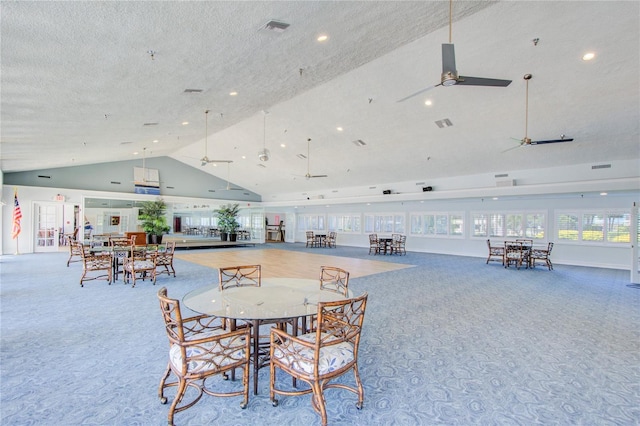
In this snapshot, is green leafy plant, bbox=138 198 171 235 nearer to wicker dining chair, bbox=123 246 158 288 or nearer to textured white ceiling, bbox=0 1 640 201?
textured white ceiling, bbox=0 1 640 201

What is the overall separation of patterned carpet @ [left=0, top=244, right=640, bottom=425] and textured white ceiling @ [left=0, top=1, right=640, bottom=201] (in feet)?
9.37

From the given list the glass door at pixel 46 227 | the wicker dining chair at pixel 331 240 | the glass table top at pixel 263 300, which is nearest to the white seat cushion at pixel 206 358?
the glass table top at pixel 263 300

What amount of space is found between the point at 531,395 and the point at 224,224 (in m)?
16.5

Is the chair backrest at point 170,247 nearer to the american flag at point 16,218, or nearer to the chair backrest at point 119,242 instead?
the chair backrest at point 119,242

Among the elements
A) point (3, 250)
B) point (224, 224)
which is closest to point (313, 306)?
point (3, 250)

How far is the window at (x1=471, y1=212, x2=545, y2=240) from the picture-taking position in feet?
36.6

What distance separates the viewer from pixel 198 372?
207 cm

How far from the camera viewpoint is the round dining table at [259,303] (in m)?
2.29

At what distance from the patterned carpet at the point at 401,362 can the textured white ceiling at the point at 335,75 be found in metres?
2.86

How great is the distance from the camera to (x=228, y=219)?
56.6 feet

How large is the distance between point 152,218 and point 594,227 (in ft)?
58.0

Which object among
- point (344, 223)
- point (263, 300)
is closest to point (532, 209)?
point (344, 223)

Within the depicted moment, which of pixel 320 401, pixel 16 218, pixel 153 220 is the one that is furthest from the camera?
pixel 153 220

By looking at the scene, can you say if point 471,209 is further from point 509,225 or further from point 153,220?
point 153,220
